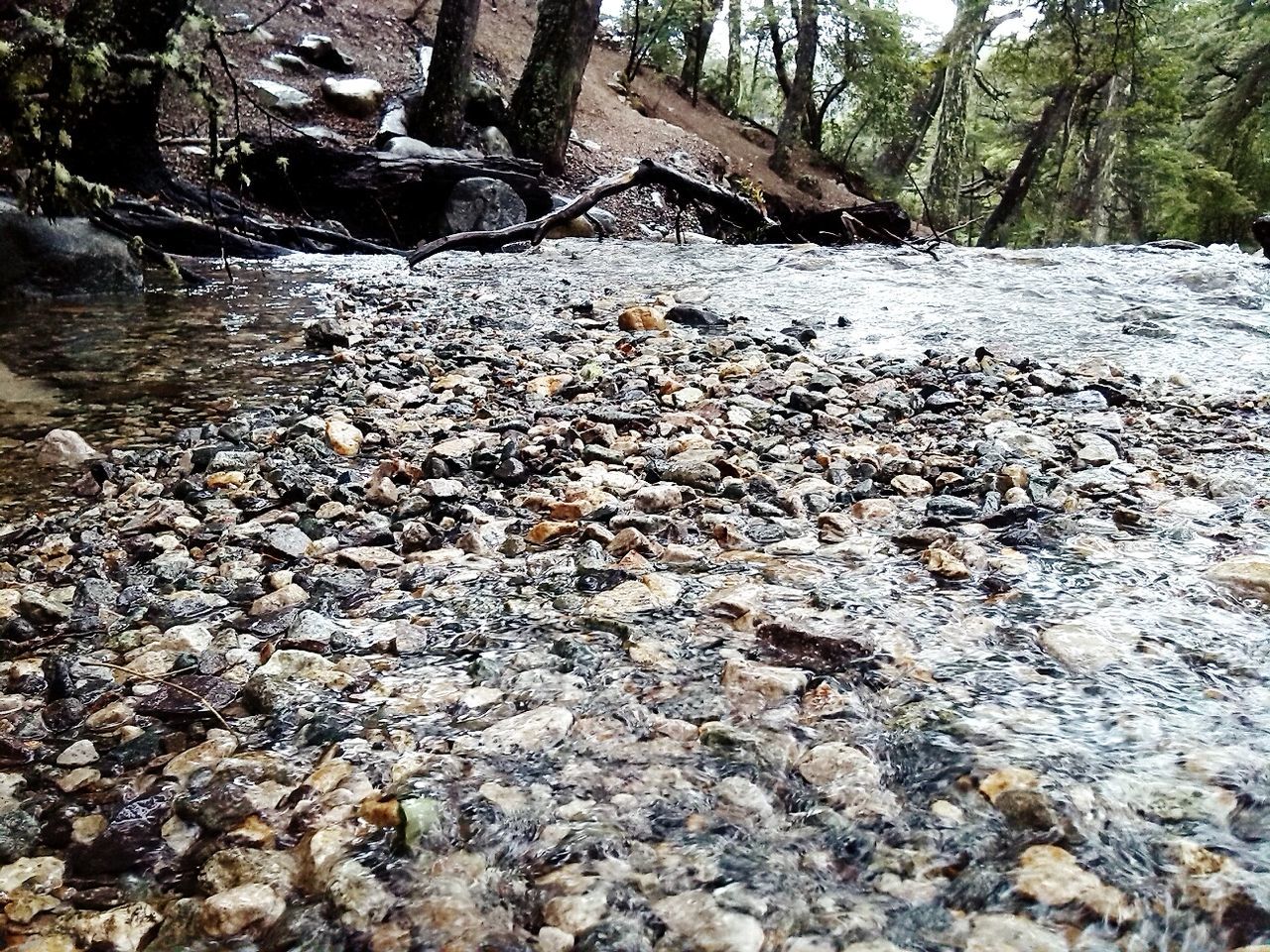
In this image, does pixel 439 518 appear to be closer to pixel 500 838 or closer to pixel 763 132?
pixel 500 838

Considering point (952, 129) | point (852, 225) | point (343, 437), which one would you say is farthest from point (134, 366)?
point (952, 129)

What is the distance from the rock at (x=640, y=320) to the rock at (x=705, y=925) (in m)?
4.49

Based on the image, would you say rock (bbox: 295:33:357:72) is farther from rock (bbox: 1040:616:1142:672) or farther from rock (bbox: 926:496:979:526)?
rock (bbox: 1040:616:1142:672)

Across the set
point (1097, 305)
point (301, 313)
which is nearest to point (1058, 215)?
point (1097, 305)

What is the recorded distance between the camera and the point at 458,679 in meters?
1.69

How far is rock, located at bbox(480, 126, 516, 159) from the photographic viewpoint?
11.6 m

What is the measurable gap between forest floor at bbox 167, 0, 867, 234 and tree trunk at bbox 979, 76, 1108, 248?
432cm

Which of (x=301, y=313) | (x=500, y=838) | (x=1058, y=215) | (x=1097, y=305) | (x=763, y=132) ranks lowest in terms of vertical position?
(x=500, y=838)

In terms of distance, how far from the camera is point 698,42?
828 inches

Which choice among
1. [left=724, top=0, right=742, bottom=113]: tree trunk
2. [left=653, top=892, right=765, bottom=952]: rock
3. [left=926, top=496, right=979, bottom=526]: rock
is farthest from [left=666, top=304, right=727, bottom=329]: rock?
[left=724, top=0, right=742, bottom=113]: tree trunk

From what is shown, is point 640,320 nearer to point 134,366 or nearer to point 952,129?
point 134,366

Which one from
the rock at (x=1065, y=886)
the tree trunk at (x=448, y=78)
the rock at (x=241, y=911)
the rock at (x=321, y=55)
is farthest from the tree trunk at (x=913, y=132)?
the rock at (x=241, y=911)

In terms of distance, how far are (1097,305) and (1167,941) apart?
21.1 ft

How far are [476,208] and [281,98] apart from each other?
13.2 ft
